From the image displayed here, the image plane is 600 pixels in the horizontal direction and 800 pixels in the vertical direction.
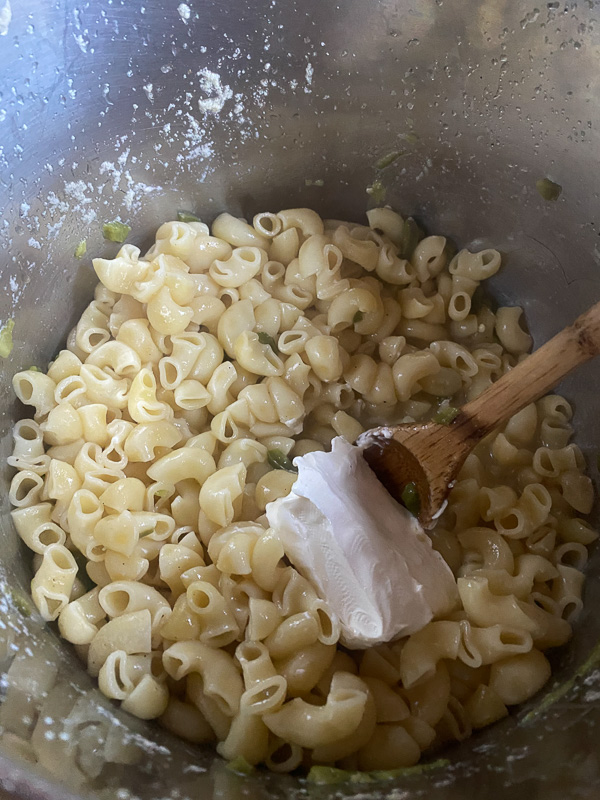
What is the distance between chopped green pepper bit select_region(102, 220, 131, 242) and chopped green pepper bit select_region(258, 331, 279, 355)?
47 cm

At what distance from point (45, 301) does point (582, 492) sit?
1.44 metres

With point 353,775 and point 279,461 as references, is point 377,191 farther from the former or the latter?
point 353,775

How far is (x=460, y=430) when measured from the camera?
4.65 ft

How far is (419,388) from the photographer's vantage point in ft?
5.85

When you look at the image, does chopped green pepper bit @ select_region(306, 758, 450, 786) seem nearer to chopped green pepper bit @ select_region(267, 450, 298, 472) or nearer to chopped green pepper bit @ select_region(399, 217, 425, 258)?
chopped green pepper bit @ select_region(267, 450, 298, 472)

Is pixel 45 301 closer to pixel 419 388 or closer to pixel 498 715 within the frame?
pixel 419 388

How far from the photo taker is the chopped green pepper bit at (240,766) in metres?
1.27

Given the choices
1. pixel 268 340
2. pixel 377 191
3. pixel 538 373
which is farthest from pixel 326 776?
pixel 377 191

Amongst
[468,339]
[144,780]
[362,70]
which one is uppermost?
[362,70]

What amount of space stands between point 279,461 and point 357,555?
37 centimetres

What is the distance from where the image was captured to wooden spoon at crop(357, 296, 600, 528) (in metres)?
1.25

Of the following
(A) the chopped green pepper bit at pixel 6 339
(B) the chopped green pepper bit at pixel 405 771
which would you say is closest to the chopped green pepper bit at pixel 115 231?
(A) the chopped green pepper bit at pixel 6 339

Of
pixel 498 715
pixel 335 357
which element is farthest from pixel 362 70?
pixel 498 715

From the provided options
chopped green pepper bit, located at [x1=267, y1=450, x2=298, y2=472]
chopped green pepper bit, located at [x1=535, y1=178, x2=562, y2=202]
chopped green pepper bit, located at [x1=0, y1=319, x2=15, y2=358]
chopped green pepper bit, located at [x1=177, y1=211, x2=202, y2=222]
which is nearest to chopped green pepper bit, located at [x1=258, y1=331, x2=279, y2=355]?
chopped green pepper bit, located at [x1=267, y1=450, x2=298, y2=472]
